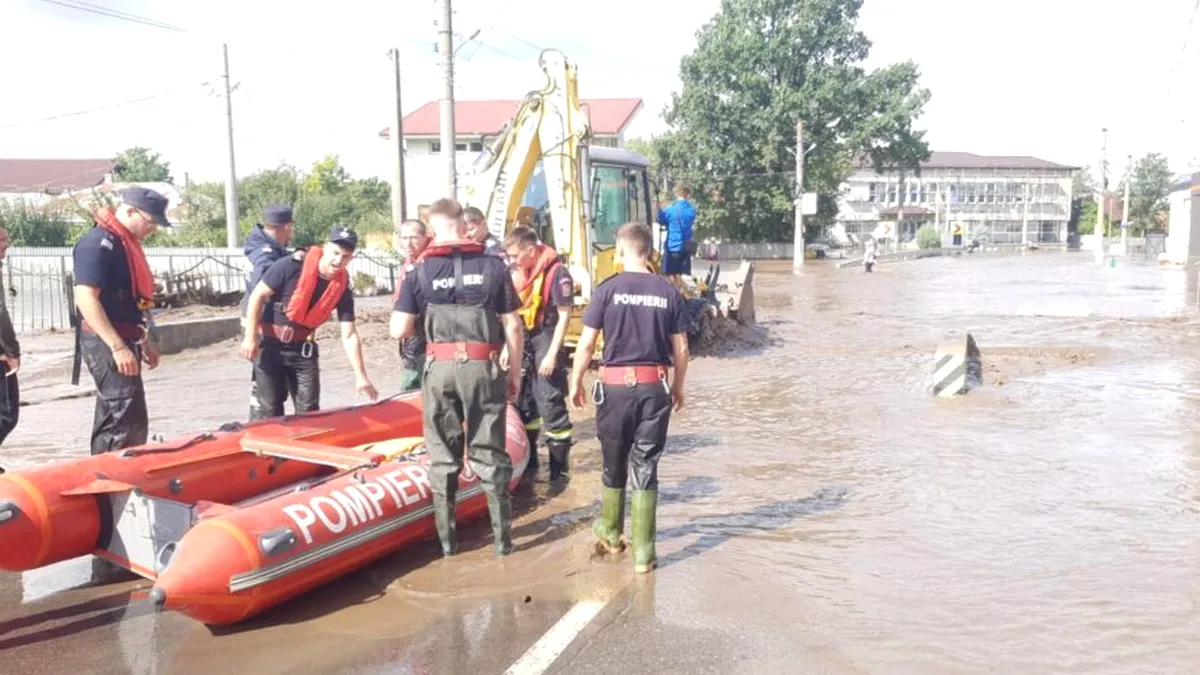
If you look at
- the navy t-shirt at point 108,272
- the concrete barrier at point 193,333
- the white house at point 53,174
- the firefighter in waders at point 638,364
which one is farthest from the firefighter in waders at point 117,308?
the white house at point 53,174

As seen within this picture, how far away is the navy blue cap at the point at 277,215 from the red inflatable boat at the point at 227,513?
1734 mm

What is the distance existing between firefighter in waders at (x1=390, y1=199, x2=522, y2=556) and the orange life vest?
1439 millimetres

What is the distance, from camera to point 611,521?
5.29 metres

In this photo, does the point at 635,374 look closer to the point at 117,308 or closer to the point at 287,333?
the point at 287,333

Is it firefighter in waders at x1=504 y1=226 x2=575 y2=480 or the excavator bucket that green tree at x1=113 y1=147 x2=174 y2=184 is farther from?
firefighter in waders at x1=504 y1=226 x2=575 y2=480

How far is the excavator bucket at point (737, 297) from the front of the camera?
620 inches

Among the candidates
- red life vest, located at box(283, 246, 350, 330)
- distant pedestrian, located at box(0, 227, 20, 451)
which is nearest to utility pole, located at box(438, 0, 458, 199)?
red life vest, located at box(283, 246, 350, 330)

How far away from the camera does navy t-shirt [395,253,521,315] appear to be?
5.14 m

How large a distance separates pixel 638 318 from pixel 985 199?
97.8 metres

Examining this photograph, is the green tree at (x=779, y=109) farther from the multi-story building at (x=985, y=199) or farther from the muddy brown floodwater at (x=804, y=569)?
the muddy brown floodwater at (x=804, y=569)

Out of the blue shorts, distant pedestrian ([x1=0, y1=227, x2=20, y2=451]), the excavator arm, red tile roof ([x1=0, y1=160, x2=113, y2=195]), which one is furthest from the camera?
red tile roof ([x1=0, y1=160, x2=113, y2=195])

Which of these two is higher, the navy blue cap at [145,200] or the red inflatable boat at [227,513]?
the navy blue cap at [145,200]

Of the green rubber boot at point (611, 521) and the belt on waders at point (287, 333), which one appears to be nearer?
the green rubber boot at point (611, 521)

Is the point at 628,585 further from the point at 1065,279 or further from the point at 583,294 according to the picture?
the point at 1065,279
